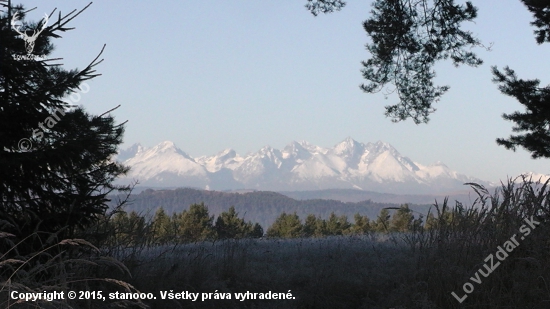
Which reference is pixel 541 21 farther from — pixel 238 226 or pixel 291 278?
pixel 238 226

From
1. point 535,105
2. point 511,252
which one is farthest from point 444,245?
point 535,105

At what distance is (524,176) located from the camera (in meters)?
7.93

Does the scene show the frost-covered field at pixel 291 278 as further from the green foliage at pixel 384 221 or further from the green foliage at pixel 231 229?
the green foliage at pixel 384 221

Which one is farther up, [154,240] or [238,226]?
[154,240]

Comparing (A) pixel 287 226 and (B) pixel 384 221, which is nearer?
(B) pixel 384 221

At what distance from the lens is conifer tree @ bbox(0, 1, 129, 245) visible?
640 centimetres

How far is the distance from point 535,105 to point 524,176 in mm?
8952

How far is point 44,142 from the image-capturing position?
6.65 m

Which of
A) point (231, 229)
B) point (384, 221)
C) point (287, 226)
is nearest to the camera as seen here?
point (384, 221)

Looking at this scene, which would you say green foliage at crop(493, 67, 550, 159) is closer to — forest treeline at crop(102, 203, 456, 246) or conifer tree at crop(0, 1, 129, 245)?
forest treeline at crop(102, 203, 456, 246)

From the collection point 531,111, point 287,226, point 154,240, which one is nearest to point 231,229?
point 154,240

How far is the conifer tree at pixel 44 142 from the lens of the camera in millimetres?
6402

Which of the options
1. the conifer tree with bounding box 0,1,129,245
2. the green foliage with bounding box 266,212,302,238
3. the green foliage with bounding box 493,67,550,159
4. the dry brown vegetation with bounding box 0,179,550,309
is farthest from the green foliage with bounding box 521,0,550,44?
the green foliage with bounding box 266,212,302,238
